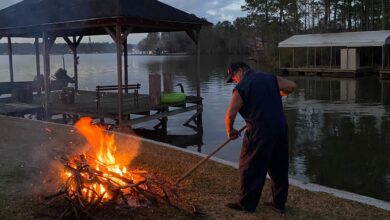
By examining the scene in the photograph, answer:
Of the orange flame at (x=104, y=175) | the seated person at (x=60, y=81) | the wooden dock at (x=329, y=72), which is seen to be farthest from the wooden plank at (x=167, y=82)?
the wooden dock at (x=329, y=72)

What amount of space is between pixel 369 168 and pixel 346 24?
52214 mm

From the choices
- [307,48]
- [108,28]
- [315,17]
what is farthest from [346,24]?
[108,28]

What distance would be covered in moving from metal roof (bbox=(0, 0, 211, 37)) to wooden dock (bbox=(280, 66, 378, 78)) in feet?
70.7

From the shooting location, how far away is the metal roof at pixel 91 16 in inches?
457

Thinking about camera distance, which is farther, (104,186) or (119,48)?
(119,48)

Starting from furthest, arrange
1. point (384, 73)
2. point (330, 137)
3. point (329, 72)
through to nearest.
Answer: point (329, 72) → point (384, 73) → point (330, 137)

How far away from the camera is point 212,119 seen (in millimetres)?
15602

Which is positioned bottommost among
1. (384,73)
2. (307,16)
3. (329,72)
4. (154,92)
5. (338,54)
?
(154,92)

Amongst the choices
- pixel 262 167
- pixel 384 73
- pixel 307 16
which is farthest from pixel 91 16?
pixel 307 16

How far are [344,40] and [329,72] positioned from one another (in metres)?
2.92

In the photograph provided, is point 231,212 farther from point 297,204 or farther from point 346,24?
point 346,24

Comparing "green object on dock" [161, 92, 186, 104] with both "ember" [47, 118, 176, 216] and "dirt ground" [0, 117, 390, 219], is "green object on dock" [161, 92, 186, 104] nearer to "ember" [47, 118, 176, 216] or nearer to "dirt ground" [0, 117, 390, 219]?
"dirt ground" [0, 117, 390, 219]

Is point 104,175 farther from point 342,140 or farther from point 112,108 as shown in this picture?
point 342,140

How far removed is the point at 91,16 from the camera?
1171 centimetres
